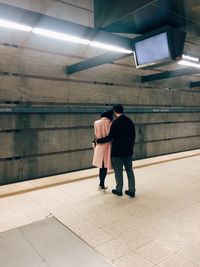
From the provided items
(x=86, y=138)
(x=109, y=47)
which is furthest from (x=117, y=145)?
(x=86, y=138)

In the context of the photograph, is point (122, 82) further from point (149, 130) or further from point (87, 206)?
point (87, 206)

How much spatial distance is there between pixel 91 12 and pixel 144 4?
2.04 m

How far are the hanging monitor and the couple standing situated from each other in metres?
0.94

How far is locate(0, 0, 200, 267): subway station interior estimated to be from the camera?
7.98 ft

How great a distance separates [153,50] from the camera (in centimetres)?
368

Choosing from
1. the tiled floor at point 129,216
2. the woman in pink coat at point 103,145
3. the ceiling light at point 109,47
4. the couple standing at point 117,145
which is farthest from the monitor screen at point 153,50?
the tiled floor at point 129,216

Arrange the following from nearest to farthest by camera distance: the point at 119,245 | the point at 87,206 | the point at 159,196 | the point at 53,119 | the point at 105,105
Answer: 1. the point at 119,245
2. the point at 87,206
3. the point at 159,196
4. the point at 53,119
5. the point at 105,105

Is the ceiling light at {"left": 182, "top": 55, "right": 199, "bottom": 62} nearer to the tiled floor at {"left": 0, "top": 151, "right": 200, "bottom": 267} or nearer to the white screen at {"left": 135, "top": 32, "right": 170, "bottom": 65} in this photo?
the white screen at {"left": 135, "top": 32, "right": 170, "bottom": 65}

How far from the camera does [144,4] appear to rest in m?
3.62

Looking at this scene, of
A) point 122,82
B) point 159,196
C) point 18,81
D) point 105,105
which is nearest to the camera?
point 159,196

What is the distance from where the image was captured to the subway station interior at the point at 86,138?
243 centimetres

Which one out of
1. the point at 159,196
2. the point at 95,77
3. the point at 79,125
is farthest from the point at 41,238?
the point at 95,77

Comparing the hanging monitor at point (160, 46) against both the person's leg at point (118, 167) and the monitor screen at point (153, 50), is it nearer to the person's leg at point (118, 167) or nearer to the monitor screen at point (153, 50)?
the monitor screen at point (153, 50)

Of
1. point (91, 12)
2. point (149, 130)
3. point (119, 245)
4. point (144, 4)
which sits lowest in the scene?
point (119, 245)
